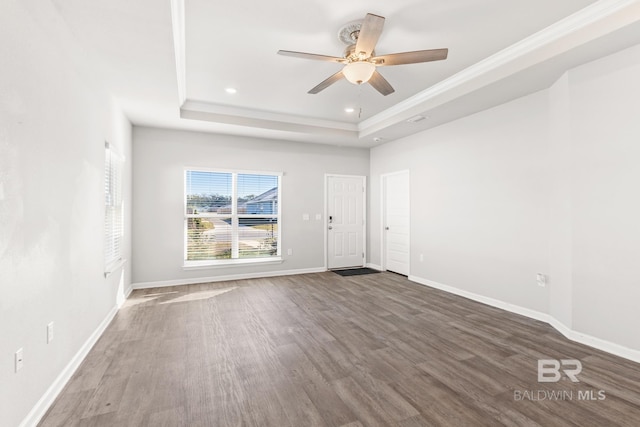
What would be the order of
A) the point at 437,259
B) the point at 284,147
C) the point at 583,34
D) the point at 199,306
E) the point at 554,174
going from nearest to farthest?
the point at 583,34, the point at 554,174, the point at 199,306, the point at 437,259, the point at 284,147

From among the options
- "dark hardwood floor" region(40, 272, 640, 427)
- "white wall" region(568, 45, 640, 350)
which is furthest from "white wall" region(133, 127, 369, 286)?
"white wall" region(568, 45, 640, 350)

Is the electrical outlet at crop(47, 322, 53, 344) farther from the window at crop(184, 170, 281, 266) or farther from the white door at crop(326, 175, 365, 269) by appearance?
the white door at crop(326, 175, 365, 269)

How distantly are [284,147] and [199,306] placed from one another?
3.37m

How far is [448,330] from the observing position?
→ 10.5 ft

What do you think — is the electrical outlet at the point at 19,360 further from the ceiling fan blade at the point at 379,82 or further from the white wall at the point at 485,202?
the white wall at the point at 485,202

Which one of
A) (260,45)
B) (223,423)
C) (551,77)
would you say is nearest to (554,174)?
(551,77)

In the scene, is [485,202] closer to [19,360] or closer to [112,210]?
[19,360]

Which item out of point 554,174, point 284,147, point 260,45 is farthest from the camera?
point 284,147

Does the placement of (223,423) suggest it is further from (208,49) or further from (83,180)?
(208,49)

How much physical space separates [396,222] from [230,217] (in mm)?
3302

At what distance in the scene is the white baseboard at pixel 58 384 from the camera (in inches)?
69.3

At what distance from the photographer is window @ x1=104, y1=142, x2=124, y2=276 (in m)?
3.40

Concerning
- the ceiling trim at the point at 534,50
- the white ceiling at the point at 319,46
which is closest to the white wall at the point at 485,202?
the white ceiling at the point at 319,46

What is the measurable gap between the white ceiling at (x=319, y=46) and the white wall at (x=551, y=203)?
33 centimetres
